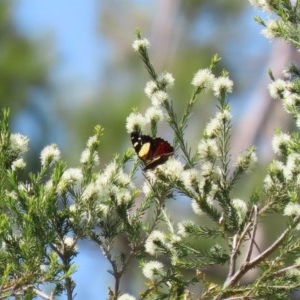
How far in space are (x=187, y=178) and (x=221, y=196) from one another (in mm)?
157

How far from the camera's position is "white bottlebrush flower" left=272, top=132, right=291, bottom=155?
9.17 ft

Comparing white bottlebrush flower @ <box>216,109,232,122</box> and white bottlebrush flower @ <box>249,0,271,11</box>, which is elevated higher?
white bottlebrush flower @ <box>249,0,271,11</box>

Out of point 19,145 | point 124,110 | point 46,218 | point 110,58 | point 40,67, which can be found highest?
point 110,58

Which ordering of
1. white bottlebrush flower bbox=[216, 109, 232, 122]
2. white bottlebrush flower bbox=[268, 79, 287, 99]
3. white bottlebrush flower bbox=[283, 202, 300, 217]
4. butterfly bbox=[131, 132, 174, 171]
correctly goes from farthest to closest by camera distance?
white bottlebrush flower bbox=[268, 79, 287, 99] → white bottlebrush flower bbox=[216, 109, 232, 122] → butterfly bbox=[131, 132, 174, 171] → white bottlebrush flower bbox=[283, 202, 300, 217]

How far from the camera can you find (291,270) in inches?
105

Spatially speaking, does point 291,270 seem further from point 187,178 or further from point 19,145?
point 19,145

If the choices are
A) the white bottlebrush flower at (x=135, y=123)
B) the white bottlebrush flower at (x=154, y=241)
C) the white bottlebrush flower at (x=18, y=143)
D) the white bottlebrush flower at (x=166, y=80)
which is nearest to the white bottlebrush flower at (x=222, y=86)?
the white bottlebrush flower at (x=166, y=80)

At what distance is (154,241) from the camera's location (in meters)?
2.76

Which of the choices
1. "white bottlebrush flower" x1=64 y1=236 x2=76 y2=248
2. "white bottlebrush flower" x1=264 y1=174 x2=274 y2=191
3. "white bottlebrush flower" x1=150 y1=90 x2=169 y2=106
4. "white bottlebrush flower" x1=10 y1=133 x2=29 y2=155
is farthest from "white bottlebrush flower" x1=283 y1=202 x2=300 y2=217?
"white bottlebrush flower" x1=10 y1=133 x2=29 y2=155

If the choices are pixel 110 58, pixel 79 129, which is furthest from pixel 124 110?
pixel 110 58

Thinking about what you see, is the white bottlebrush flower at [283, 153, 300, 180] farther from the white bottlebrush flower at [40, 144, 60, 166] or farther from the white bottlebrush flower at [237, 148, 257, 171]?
the white bottlebrush flower at [40, 144, 60, 166]

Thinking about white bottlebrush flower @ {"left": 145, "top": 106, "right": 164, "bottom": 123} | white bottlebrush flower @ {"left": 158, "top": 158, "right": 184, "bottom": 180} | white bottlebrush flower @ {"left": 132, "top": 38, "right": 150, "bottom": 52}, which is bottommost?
white bottlebrush flower @ {"left": 158, "top": 158, "right": 184, "bottom": 180}

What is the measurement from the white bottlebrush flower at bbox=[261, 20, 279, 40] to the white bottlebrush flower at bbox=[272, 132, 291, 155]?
319 mm

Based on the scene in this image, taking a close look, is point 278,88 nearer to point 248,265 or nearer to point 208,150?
point 208,150
